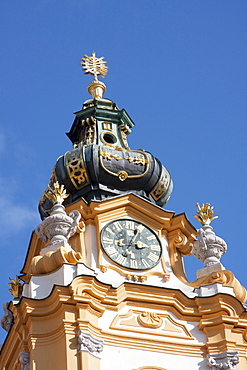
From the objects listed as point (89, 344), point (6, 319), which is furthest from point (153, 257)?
point (89, 344)

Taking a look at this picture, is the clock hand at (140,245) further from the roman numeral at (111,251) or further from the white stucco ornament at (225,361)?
the white stucco ornament at (225,361)

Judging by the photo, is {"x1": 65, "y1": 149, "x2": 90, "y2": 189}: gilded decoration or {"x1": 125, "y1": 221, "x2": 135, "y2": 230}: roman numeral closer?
{"x1": 125, "y1": 221, "x2": 135, "y2": 230}: roman numeral

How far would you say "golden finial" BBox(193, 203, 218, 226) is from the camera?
88.0ft

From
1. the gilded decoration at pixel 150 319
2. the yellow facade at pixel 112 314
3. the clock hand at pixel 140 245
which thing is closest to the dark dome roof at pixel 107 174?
the yellow facade at pixel 112 314

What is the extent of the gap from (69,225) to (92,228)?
2.69 feet

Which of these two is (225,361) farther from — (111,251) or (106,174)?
(106,174)

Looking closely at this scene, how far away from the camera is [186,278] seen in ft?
87.0

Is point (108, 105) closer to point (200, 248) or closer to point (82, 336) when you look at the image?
point (200, 248)

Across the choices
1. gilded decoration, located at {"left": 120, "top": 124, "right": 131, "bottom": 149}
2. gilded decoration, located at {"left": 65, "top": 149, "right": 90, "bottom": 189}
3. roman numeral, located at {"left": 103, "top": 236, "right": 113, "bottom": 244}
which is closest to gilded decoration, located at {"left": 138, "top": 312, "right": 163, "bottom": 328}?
roman numeral, located at {"left": 103, "top": 236, "right": 113, "bottom": 244}

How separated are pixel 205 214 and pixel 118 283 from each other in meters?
2.47

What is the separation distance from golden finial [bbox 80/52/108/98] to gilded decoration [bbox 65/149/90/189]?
112 inches

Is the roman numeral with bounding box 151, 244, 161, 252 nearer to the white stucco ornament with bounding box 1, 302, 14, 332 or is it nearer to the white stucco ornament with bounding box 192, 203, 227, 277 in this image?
the white stucco ornament with bounding box 192, 203, 227, 277

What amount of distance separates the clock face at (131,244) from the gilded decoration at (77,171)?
1.16 meters

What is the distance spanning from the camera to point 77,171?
27.3 metres
